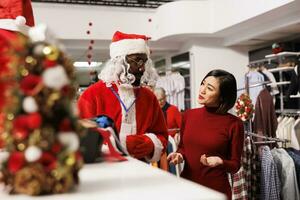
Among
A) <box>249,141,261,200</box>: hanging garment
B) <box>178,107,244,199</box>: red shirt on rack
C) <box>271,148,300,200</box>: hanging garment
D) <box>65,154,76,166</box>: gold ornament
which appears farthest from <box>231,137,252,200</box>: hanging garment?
<box>65,154,76,166</box>: gold ornament

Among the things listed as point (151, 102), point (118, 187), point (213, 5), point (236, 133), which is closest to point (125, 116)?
point (151, 102)

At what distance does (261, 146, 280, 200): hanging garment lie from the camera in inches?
113

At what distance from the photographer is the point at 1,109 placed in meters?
0.63

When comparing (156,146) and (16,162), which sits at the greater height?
(16,162)

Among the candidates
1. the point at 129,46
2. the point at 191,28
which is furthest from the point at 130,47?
the point at 191,28

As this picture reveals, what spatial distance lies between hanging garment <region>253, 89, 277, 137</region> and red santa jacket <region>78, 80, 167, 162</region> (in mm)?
2828

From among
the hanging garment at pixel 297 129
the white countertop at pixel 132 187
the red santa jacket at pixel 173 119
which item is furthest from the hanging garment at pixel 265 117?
the white countertop at pixel 132 187

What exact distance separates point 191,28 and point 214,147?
169 inches

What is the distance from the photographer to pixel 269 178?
9.45 feet

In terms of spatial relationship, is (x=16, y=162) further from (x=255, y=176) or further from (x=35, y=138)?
(x=255, y=176)

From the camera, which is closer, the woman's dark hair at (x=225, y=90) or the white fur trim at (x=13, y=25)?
the white fur trim at (x=13, y=25)

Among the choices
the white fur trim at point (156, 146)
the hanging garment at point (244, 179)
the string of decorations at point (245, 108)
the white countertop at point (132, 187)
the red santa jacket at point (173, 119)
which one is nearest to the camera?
the white countertop at point (132, 187)

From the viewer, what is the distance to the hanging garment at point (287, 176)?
296 cm

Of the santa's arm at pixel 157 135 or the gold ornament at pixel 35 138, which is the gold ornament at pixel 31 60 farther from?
the santa's arm at pixel 157 135
